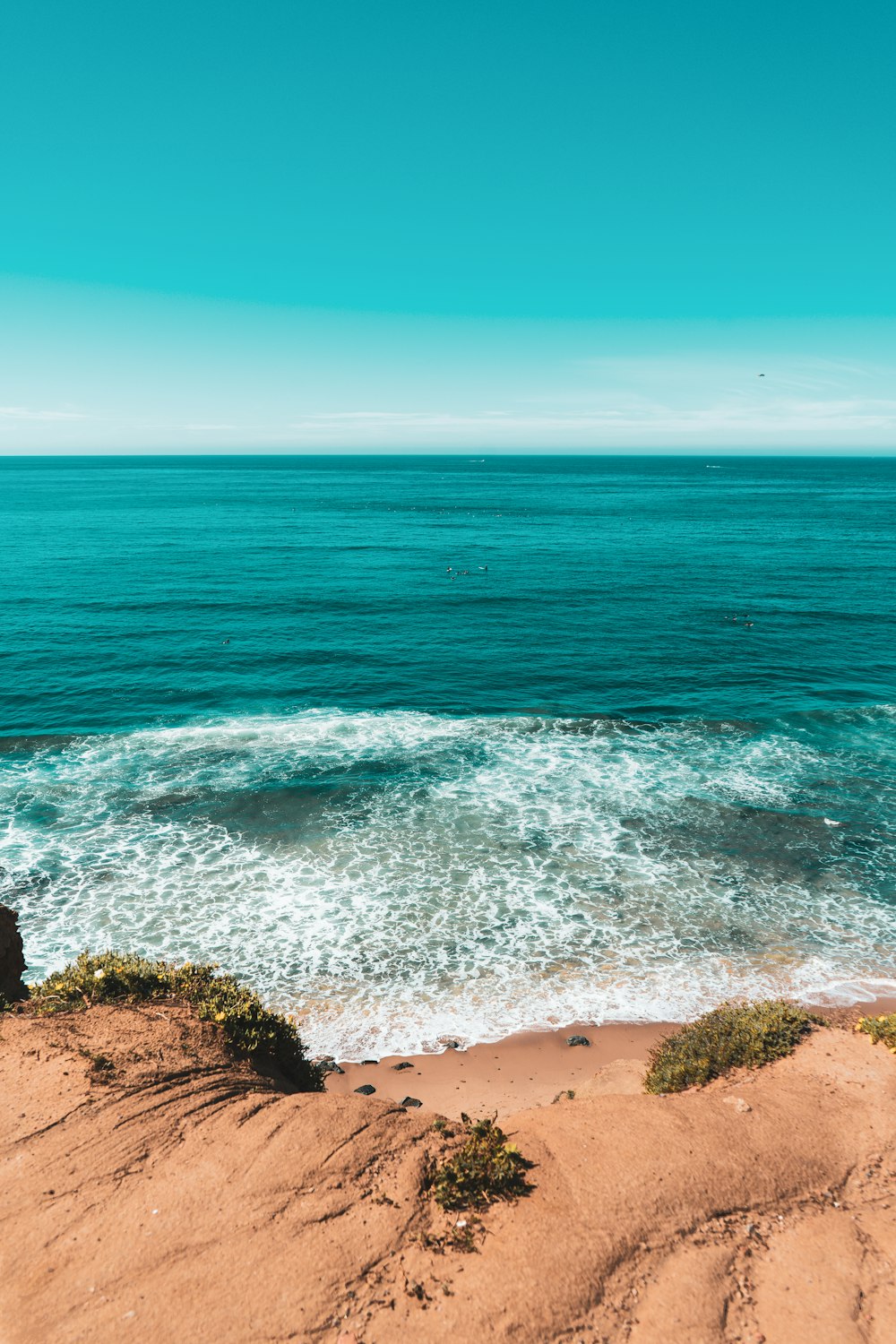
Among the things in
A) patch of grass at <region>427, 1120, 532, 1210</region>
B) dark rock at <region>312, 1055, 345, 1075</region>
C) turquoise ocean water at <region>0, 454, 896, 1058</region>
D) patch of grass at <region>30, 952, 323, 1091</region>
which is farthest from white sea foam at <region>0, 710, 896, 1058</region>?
patch of grass at <region>427, 1120, 532, 1210</region>

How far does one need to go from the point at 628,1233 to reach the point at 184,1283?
6.26 metres

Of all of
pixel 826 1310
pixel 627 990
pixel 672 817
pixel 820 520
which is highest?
pixel 820 520

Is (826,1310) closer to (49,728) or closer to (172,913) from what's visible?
(172,913)

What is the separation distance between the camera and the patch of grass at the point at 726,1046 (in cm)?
1541

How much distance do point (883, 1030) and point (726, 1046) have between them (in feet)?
11.6

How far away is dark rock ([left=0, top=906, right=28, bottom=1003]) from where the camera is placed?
15195mm

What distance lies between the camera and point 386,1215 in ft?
33.7

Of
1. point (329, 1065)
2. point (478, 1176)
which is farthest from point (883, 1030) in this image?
point (329, 1065)

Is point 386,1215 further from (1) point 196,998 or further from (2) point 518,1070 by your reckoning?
(2) point 518,1070

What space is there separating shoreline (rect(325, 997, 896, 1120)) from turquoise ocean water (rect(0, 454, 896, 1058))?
0.72 m

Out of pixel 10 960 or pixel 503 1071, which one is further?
pixel 503 1071

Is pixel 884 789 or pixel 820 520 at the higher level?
pixel 820 520

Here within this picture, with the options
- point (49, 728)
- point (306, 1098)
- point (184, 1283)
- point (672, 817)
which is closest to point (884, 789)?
point (672, 817)

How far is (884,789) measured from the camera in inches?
1421
